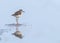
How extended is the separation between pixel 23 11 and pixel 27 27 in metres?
0.11

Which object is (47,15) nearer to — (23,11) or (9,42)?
(23,11)

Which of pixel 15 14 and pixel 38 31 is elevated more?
pixel 15 14

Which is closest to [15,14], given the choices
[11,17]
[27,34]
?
[11,17]

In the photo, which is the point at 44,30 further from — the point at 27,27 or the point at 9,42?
the point at 9,42

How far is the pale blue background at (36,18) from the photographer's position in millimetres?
1128

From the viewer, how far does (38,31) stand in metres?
1.15

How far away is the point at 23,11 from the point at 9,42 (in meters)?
0.23

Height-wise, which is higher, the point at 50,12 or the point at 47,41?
the point at 50,12

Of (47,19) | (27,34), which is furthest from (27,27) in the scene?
(47,19)

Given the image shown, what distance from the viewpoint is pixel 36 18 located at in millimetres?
1160

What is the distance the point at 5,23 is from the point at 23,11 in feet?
0.49

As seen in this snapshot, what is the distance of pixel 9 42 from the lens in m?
1.11

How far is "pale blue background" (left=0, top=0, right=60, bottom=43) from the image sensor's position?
3.70ft

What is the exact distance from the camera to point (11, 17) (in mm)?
1148
